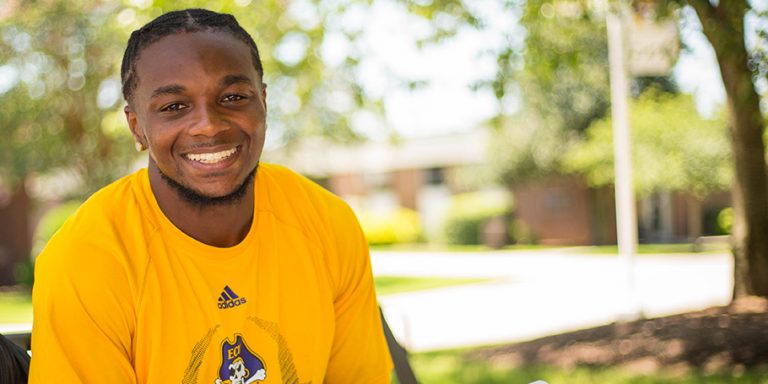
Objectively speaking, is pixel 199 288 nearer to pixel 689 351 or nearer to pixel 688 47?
pixel 689 351

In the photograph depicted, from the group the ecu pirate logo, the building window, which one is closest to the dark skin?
the ecu pirate logo

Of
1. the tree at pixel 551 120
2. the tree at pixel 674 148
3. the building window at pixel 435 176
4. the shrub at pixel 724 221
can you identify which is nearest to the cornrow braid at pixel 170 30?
the tree at pixel 551 120

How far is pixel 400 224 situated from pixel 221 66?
3293cm

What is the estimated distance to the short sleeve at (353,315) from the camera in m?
2.34

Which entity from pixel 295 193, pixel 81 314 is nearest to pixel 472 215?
pixel 295 193

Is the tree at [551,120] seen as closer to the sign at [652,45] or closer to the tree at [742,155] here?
the sign at [652,45]

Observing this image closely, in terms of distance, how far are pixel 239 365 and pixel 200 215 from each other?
0.37 meters

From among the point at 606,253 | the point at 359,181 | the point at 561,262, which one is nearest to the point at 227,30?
the point at 561,262

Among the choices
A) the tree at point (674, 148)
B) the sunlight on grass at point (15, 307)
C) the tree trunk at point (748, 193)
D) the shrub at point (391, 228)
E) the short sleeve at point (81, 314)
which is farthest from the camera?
the shrub at point (391, 228)

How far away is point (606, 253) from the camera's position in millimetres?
24969

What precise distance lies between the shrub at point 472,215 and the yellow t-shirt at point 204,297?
28.9 metres

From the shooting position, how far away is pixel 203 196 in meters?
2.10

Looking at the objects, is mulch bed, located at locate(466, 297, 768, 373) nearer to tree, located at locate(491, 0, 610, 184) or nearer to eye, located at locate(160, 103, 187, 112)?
eye, located at locate(160, 103, 187, 112)

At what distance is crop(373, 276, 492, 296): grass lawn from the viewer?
16797 millimetres
